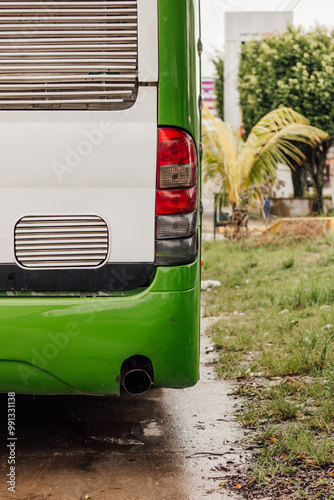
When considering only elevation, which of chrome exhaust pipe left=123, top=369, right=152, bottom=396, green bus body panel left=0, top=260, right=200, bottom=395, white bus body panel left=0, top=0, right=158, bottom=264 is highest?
white bus body panel left=0, top=0, right=158, bottom=264

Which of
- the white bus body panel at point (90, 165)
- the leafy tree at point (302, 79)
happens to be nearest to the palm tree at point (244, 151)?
the leafy tree at point (302, 79)

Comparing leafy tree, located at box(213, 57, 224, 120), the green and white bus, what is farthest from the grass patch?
leafy tree, located at box(213, 57, 224, 120)

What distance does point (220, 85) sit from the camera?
42.2m

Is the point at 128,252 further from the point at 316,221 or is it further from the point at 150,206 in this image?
the point at 316,221

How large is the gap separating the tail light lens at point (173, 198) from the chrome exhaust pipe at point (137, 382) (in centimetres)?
57

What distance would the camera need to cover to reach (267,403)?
470 centimetres

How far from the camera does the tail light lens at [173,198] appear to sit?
3373mm

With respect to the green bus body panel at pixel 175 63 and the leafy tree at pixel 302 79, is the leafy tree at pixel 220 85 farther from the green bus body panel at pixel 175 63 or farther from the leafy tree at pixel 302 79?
the green bus body panel at pixel 175 63

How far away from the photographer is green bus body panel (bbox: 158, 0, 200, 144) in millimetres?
3348

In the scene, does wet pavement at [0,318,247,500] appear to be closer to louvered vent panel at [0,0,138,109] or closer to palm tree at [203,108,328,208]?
louvered vent panel at [0,0,138,109]

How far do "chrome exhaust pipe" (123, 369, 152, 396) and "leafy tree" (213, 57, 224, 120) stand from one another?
3900cm

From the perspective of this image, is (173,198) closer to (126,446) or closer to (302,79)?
(126,446)

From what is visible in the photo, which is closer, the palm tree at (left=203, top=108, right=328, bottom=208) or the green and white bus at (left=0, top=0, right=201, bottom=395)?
the green and white bus at (left=0, top=0, right=201, bottom=395)

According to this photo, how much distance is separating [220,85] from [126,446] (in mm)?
39860
